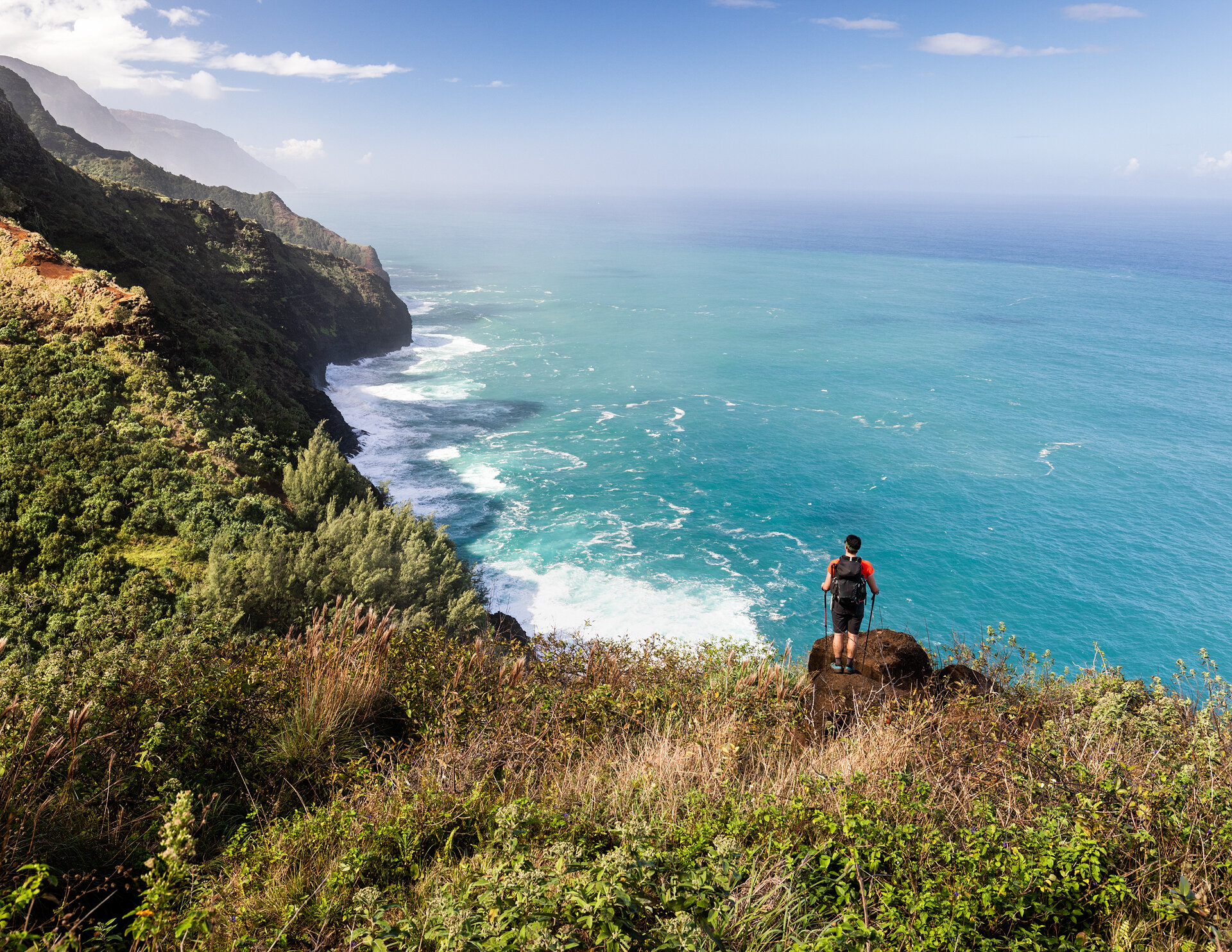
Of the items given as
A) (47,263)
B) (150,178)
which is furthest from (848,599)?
(150,178)

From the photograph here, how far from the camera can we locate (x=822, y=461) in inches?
1960

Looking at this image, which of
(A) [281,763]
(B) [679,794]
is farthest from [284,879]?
(B) [679,794]

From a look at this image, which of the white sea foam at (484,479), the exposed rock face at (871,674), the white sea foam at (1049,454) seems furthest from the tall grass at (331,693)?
the white sea foam at (1049,454)

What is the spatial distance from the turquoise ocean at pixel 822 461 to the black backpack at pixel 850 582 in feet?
32.8

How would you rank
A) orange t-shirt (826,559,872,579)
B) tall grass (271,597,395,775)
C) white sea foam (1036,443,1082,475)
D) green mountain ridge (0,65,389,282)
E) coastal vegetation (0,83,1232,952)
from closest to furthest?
coastal vegetation (0,83,1232,952) → tall grass (271,597,395,775) → orange t-shirt (826,559,872,579) → white sea foam (1036,443,1082,475) → green mountain ridge (0,65,389,282)

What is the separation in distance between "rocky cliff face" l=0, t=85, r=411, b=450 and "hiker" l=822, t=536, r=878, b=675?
92.9 ft

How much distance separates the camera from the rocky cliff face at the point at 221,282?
33188 mm

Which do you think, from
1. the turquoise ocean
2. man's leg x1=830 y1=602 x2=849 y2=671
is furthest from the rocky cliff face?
man's leg x1=830 y1=602 x2=849 y2=671

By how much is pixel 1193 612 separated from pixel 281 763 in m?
43.3

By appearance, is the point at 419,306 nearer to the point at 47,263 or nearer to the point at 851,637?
the point at 47,263

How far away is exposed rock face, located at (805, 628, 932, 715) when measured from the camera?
29.0 feet

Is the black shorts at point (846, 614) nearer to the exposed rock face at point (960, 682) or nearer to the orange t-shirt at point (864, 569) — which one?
the orange t-shirt at point (864, 569)

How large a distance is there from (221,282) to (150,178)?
44265mm

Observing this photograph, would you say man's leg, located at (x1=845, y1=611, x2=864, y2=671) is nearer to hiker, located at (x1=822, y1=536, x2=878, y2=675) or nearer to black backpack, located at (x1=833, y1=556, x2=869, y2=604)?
hiker, located at (x1=822, y1=536, x2=878, y2=675)
